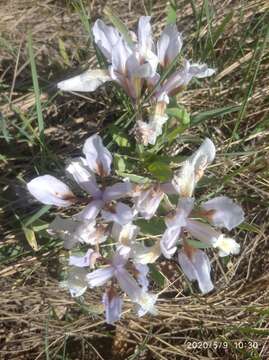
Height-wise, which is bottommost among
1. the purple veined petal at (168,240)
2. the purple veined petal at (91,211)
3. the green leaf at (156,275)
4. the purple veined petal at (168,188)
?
the green leaf at (156,275)

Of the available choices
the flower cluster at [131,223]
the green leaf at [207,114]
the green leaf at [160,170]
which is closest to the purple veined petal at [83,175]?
the flower cluster at [131,223]

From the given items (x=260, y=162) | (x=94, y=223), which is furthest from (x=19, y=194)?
(x=260, y=162)

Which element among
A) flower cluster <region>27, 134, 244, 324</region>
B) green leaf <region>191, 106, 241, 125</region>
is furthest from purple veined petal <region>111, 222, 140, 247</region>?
green leaf <region>191, 106, 241, 125</region>

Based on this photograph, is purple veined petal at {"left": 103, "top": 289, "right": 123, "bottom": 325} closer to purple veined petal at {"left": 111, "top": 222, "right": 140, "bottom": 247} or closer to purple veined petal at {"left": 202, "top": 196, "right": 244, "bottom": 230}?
purple veined petal at {"left": 111, "top": 222, "right": 140, "bottom": 247}

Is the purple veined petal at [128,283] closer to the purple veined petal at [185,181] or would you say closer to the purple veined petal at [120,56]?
the purple veined petal at [185,181]

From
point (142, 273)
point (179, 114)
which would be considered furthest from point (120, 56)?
point (142, 273)

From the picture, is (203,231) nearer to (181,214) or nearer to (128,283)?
(181,214)
